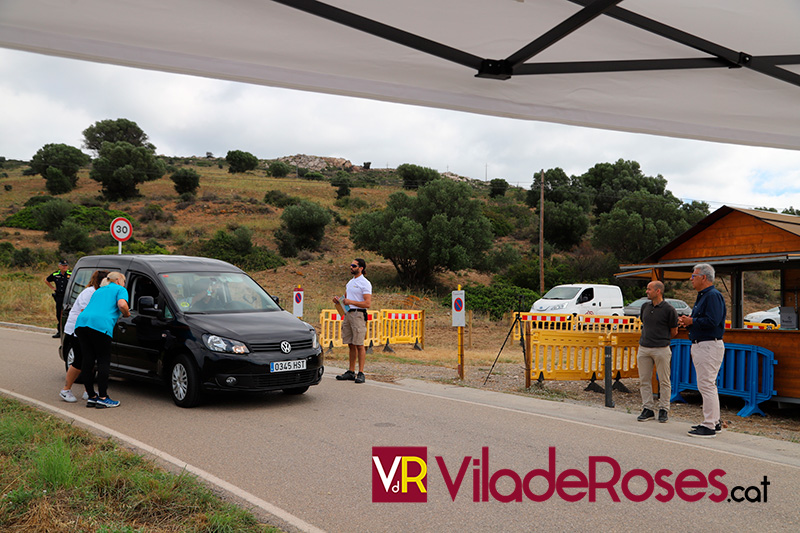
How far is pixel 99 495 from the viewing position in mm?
4801

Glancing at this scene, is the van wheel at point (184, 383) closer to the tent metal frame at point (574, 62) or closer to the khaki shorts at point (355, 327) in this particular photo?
the khaki shorts at point (355, 327)

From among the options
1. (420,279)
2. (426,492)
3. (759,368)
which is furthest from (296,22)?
(420,279)

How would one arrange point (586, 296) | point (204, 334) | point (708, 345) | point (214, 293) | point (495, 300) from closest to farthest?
point (708, 345) → point (204, 334) → point (214, 293) → point (586, 296) → point (495, 300)

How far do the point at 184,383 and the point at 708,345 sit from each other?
6.66m

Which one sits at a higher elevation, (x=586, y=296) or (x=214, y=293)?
(x=214, y=293)

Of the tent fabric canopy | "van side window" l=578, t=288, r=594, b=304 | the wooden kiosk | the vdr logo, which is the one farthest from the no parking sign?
"van side window" l=578, t=288, r=594, b=304

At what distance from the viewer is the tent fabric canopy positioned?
2910 millimetres

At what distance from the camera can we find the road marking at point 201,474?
4.60 m

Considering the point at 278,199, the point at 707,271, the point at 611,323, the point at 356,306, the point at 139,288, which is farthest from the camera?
the point at 278,199

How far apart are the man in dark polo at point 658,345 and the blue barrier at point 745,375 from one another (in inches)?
61.1

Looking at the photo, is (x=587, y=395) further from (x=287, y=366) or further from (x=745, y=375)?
(x=287, y=366)

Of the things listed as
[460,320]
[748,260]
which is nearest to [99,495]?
[460,320]

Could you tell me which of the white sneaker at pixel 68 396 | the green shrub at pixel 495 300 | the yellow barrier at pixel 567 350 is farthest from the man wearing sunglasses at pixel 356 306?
the green shrub at pixel 495 300

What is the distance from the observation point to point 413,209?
150 feet
